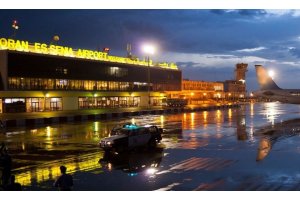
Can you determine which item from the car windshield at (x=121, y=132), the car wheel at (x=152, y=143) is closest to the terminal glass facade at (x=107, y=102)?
the car wheel at (x=152, y=143)

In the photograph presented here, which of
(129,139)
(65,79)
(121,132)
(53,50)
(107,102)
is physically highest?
(53,50)

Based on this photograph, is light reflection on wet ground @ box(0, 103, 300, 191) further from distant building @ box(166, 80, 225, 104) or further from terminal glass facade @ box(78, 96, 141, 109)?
distant building @ box(166, 80, 225, 104)

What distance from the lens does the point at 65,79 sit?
3401 inches

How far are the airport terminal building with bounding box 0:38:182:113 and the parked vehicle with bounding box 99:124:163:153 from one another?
163ft

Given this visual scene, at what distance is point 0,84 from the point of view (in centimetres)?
7250

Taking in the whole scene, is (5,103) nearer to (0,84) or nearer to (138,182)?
(0,84)

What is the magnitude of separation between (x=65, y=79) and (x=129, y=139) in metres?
61.4

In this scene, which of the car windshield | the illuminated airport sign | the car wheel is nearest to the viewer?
the car windshield

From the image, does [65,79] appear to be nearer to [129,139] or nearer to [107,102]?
[107,102]

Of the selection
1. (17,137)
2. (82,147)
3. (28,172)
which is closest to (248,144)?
(82,147)

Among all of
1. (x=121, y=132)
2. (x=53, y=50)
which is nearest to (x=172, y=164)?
(x=121, y=132)

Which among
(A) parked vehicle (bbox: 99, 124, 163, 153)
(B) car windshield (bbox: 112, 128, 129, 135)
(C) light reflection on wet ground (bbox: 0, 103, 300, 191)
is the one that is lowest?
(C) light reflection on wet ground (bbox: 0, 103, 300, 191)

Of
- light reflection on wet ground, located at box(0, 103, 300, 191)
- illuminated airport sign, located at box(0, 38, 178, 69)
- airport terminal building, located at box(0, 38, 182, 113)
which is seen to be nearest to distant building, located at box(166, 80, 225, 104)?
airport terminal building, located at box(0, 38, 182, 113)

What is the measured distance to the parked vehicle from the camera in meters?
27.0
